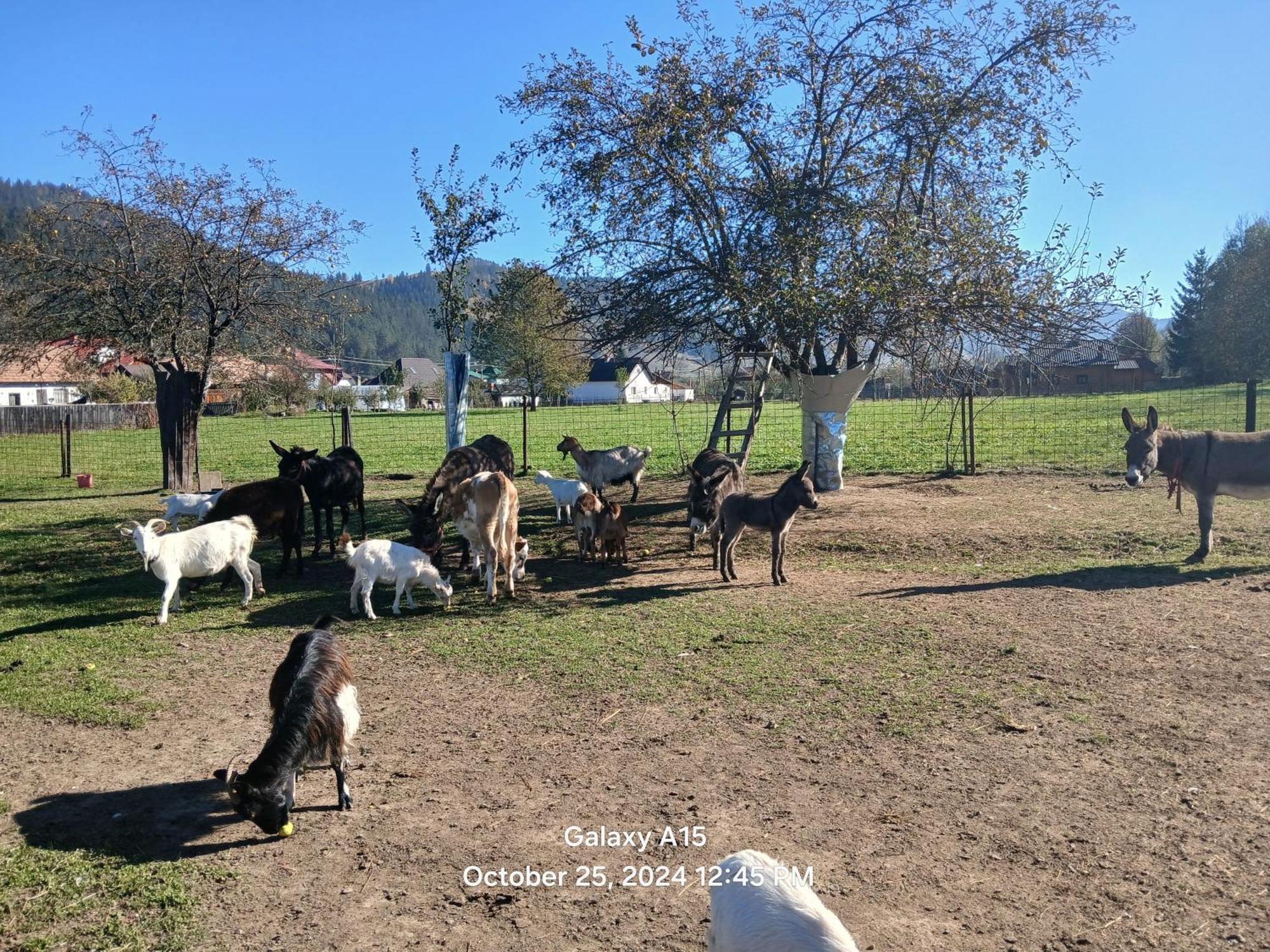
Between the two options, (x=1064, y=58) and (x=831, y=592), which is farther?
(x=1064, y=58)

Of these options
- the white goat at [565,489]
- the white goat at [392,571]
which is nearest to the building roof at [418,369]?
the white goat at [565,489]

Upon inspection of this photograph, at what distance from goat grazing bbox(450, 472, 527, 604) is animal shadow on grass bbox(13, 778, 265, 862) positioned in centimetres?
448

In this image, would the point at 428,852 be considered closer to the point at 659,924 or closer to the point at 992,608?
the point at 659,924

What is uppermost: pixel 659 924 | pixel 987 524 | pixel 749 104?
pixel 749 104

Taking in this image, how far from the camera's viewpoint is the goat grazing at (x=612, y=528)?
34.7ft

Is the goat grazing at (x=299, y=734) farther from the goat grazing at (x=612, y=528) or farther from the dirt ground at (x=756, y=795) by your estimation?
the goat grazing at (x=612, y=528)

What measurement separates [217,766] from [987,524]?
33.9 feet

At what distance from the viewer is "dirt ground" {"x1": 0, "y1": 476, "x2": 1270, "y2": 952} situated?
144 inches

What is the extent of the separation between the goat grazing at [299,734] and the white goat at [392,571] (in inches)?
126

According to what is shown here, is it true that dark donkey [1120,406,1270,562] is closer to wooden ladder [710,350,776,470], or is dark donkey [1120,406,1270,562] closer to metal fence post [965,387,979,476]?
wooden ladder [710,350,776,470]

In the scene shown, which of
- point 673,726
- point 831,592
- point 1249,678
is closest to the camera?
point 673,726

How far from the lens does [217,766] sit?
521 cm

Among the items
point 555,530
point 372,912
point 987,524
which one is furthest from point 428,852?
point 987,524

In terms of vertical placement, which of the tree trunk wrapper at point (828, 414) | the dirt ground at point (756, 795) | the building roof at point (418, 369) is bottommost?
the dirt ground at point (756, 795)
